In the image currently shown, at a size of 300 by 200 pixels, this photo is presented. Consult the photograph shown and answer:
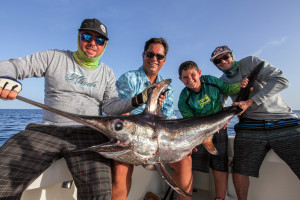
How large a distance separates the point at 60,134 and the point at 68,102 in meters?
0.50

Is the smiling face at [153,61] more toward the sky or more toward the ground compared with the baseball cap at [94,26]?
more toward the ground

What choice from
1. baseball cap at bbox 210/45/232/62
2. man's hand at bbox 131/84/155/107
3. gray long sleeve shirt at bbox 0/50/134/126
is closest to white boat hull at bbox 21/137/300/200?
gray long sleeve shirt at bbox 0/50/134/126

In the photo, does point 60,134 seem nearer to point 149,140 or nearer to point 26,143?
point 26,143

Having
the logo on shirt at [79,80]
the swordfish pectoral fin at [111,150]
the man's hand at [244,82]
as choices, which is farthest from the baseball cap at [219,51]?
the swordfish pectoral fin at [111,150]

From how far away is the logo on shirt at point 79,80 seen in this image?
234 cm

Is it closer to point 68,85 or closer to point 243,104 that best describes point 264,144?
point 243,104

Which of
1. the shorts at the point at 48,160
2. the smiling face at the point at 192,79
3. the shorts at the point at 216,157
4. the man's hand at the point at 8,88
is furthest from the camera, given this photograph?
the smiling face at the point at 192,79

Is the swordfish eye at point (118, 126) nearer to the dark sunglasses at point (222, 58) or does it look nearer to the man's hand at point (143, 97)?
the man's hand at point (143, 97)

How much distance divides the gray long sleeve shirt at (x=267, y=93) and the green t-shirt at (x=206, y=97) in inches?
12.2

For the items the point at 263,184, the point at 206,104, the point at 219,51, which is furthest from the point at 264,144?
the point at 219,51

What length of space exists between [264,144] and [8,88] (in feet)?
10.7

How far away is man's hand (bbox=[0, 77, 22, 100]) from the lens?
1.40 metres

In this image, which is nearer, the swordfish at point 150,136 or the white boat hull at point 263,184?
the swordfish at point 150,136

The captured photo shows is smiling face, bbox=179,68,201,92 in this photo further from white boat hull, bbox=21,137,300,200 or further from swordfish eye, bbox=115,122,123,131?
swordfish eye, bbox=115,122,123,131
